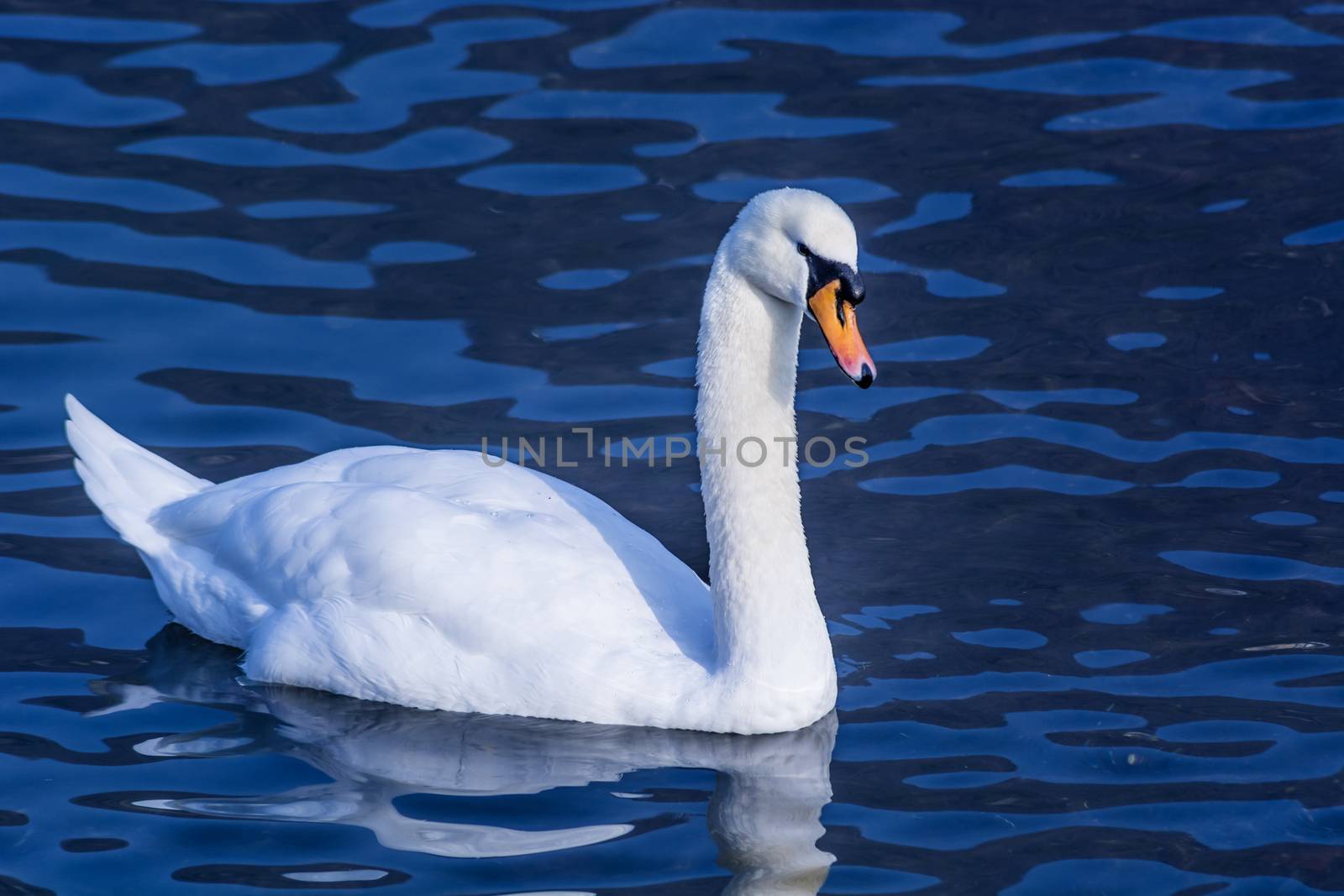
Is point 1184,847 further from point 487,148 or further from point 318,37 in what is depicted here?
point 318,37

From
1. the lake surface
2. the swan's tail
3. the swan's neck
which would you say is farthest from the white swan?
the swan's tail

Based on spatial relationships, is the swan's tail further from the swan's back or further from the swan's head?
the swan's head

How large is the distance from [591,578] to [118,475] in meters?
2.35

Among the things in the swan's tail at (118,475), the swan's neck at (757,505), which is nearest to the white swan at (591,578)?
the swan's neck at (757,505)

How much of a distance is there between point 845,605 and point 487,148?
519 cm

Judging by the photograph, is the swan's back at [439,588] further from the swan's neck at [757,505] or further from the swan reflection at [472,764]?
the swan's neck at [757,505]

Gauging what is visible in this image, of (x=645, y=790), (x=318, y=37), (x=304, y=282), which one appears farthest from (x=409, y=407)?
(x=318, y=37)

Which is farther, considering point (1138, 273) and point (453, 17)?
point (453, 17)

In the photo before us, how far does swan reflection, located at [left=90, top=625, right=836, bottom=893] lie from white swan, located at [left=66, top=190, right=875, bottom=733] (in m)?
0.09

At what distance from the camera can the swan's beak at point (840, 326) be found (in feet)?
24.7

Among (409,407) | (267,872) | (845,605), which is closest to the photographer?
(267,872)

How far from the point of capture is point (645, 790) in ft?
25.0

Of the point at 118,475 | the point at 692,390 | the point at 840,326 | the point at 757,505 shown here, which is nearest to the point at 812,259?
the point at 840,326

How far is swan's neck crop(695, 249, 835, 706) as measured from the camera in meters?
7.89
